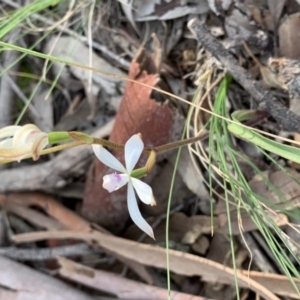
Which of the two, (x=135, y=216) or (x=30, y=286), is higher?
(x=135, y=216)

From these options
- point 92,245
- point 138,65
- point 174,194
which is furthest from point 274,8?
point 92,245

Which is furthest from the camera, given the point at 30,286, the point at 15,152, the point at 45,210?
the point at 45,210

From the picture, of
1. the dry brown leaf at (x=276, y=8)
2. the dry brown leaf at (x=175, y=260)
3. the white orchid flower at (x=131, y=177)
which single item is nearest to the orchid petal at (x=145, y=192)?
the white orchid flower at (x=131, y=177)

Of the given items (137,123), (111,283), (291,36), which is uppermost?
(291,36)

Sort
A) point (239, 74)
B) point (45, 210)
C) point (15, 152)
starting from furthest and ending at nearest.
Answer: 1. point (45, 210)
2. point (239, 74)
3. point (15, 152)

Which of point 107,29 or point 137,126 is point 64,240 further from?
point 107,29

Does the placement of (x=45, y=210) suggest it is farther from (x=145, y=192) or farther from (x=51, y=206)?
(x=145, y=192)

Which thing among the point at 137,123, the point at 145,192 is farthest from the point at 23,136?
the point at 137,123
